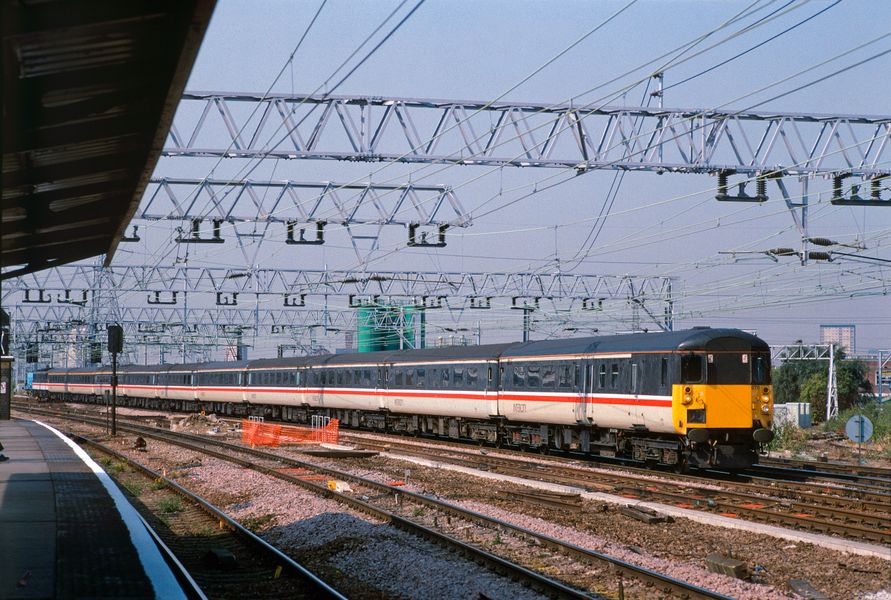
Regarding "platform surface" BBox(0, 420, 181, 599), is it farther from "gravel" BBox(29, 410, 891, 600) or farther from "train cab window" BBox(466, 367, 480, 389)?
"train cab window" BBox(466, 367, 480, 389)


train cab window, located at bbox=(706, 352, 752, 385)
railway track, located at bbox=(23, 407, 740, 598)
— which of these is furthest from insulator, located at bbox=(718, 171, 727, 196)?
railway track, located at bbox=(23, 407, 740, 598)

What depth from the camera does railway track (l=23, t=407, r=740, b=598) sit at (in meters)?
10.7

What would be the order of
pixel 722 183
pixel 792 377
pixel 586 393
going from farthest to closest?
pixel 792 377, pixel 586 393, pixel 722 183

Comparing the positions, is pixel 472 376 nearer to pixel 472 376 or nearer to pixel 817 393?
pixel 472 376

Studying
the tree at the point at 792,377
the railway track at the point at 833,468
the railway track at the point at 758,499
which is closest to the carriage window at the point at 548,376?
the railway track at the point at 758,499

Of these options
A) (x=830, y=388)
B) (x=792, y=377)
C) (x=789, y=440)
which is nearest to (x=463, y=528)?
(x=789, y=440)

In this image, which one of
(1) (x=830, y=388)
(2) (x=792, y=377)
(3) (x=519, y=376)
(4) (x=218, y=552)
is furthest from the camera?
(2) (x=792, y=377)

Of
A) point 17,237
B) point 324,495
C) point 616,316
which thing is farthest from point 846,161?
point 616,316

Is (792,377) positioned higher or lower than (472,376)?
lower

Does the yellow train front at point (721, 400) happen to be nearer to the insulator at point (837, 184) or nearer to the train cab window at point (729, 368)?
the train cab window at point (729, 368)

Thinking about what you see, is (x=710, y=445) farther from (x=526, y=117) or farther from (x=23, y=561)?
(x=23, y=561)

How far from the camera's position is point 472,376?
103ft

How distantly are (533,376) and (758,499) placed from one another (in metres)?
11.2

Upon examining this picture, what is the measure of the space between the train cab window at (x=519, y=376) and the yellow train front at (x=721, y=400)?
7.54 meters
